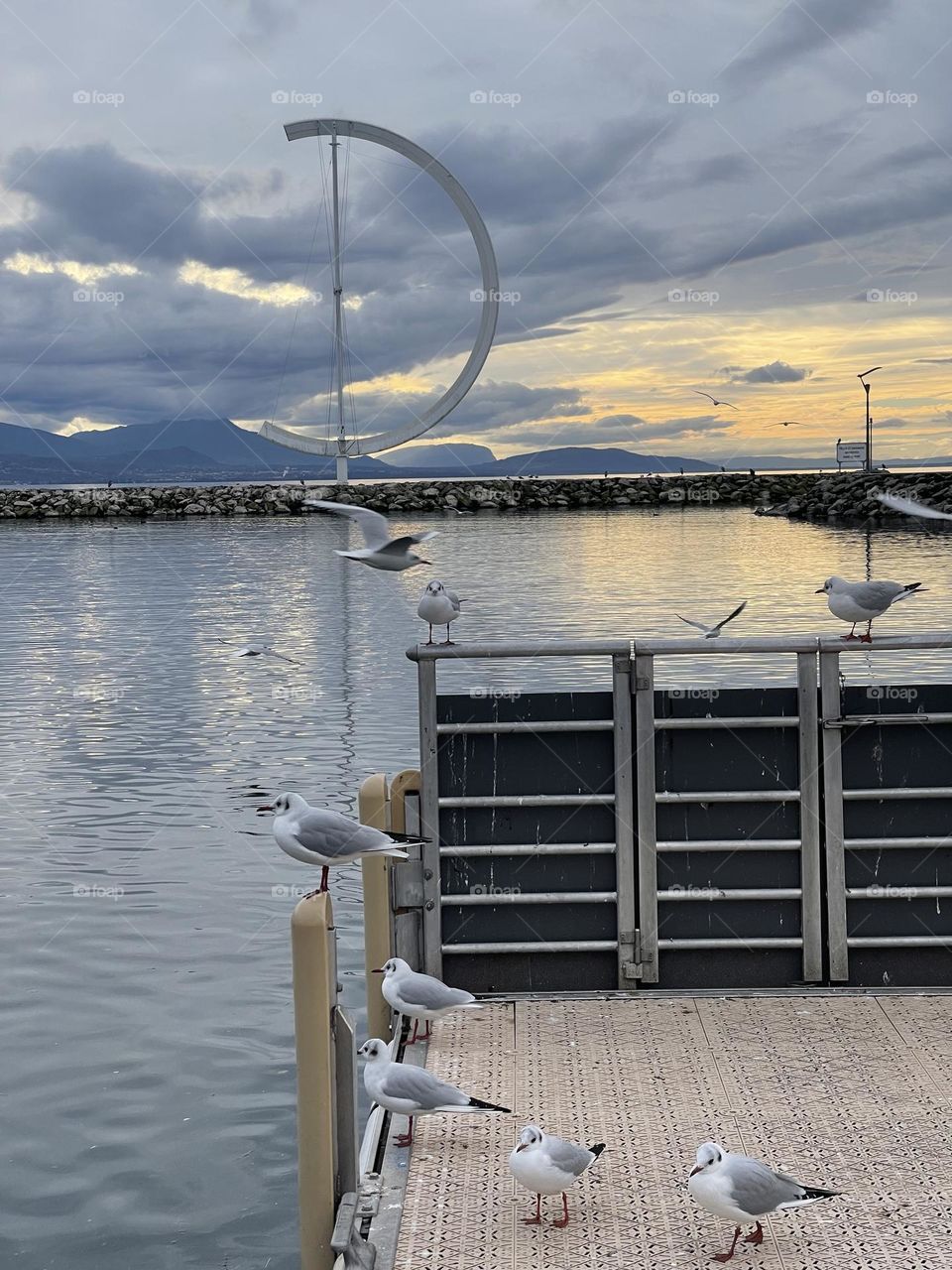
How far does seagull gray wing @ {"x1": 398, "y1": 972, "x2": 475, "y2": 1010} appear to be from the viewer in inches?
254

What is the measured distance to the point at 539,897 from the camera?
7371 millimetres

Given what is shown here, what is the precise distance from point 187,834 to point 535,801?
310 inches

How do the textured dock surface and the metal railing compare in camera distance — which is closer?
the textured dock surface

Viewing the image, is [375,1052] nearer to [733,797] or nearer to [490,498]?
[733,797]

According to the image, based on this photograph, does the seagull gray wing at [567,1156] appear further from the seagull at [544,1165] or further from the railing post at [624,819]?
the railing post at [624,819]

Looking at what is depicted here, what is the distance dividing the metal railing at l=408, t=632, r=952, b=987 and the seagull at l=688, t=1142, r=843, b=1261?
2.47 meters

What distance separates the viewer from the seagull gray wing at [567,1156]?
5.09 metres

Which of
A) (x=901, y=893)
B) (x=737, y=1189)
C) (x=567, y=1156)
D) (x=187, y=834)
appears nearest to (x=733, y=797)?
(x=901, y=893)

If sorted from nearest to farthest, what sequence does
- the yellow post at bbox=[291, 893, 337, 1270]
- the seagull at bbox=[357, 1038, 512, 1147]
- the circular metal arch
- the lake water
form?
the yellow post at bbox=[291, 893, 337, 1270] → the seagull at bbox=[357, 1038, 512, 1147] → the lake water → the circular metal arch

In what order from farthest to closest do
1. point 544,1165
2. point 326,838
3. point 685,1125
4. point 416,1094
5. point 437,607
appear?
point 437,607 < point 326,838 < point 685,1125 < point 416,1094 < point 544,1165

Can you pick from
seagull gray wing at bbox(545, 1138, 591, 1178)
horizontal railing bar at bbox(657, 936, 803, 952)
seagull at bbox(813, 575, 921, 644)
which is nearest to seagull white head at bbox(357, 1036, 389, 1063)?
seagull gray wing at bbox(545, 1138, 591, 1178)

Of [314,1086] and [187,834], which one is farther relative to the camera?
[187,834]

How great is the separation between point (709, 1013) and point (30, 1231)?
3392mm

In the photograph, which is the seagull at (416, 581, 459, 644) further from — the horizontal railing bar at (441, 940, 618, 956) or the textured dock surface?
the textured dock surface
